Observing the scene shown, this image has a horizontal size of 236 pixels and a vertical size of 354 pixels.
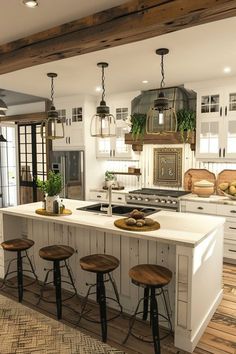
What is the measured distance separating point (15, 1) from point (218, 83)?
324cm

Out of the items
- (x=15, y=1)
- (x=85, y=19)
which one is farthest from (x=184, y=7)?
(x=15, y=1)

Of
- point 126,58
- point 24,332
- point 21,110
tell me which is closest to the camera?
point 24,332

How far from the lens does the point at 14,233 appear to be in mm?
3857

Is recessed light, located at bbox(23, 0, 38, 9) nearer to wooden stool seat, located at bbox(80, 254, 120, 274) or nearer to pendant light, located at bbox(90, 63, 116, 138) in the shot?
pendant light, located at bbox(90, 63, 116, 138)

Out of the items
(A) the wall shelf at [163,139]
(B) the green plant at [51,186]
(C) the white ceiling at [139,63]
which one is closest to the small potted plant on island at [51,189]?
(B) the green plant at [51,186]

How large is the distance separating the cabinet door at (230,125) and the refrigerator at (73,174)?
2.61 metres

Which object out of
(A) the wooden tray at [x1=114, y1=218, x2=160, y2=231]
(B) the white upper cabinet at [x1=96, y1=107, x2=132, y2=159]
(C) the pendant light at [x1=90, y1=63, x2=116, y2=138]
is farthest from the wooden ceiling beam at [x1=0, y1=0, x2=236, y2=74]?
(B) the white upper cabinet at [x1=96, y1=107, x2=132, y2=159]

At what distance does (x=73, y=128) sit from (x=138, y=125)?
1386mm

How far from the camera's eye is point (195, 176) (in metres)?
5.11

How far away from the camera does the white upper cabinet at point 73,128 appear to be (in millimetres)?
5695

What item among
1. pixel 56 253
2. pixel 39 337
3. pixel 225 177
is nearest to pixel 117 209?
pixel 56 253

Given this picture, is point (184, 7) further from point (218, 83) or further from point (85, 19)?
point (218, 83)

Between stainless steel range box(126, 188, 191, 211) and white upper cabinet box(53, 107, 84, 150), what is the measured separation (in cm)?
149

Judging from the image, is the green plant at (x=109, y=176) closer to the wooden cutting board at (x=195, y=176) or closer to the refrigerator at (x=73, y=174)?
the refrigerator at (x=73, y=174)
